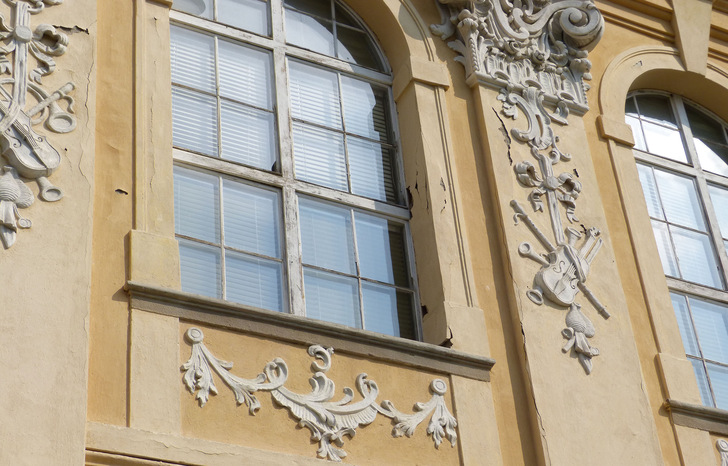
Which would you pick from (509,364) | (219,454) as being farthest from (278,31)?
(219,454)

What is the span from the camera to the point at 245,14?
7.77 meters

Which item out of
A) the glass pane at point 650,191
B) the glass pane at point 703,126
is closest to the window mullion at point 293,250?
the glass pane at point 650,191

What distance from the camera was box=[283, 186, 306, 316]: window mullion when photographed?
22.0ft

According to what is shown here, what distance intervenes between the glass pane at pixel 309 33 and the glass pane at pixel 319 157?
26.5 inches

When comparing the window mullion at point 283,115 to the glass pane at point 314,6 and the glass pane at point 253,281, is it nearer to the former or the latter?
the glass pane at point 314,6

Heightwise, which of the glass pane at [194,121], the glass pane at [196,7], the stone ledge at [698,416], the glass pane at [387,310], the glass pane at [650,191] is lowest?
the stone ledge at [698,416]

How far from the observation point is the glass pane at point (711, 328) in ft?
26.7

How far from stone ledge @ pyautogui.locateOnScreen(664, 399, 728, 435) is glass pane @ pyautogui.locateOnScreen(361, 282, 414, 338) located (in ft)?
5.16

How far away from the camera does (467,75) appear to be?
800 centimetres

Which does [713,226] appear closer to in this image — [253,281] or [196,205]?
[253,281]

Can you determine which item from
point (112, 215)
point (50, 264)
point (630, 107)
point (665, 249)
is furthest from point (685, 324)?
point (50, 264)

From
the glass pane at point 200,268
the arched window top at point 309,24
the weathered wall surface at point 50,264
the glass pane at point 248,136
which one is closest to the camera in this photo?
the weathered wall surface at point 50,264

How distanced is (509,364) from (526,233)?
0.94 m

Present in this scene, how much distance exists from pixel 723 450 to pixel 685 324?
3.65ft
